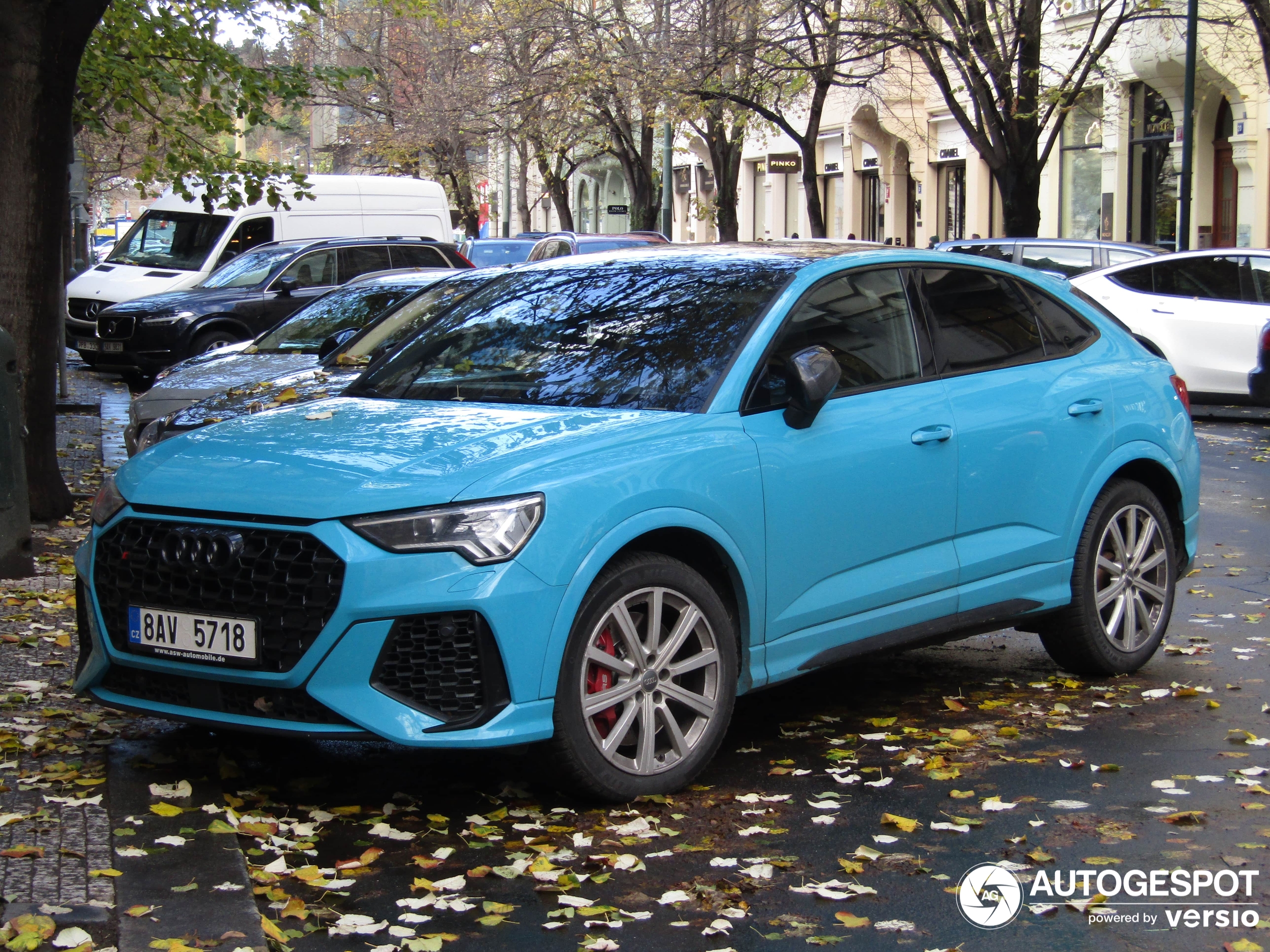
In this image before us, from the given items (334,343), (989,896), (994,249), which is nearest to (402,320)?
(334,343)

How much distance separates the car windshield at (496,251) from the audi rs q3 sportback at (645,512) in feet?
94.2

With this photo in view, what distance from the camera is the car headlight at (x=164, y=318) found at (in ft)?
67.5

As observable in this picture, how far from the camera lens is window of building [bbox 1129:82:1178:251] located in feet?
104

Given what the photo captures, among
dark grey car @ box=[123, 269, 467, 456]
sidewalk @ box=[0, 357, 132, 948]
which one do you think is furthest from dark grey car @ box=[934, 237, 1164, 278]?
sidewalk @ box=[0, 357, 132, 948]

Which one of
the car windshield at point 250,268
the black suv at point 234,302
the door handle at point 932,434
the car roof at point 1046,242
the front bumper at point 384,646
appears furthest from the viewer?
the car windshield at point 250,268

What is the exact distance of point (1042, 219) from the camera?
119 feet

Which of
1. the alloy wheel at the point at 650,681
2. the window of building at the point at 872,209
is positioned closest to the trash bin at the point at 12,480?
the alloy wheel at the point at 650,681

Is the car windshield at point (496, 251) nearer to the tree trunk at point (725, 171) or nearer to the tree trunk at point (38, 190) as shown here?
the tree trunk at point (725, 171)

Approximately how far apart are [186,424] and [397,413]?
4836 mm

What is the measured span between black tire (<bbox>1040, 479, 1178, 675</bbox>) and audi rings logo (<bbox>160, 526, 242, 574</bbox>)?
3.34m

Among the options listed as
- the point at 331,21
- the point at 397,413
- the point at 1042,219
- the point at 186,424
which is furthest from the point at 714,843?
the point at 331,21

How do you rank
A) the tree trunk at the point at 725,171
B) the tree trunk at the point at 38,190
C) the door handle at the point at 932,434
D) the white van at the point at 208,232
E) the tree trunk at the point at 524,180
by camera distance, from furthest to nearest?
the tree trunk at the point at 524,180
the tree trunk at the point at 725,171
the white van at the point at 208,232
the tree trunk at the point at 38,190
the door handle at the point at 932,434

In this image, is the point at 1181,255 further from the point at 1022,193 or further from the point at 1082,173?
the point at 1082,173

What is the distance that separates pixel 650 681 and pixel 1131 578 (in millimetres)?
2640
